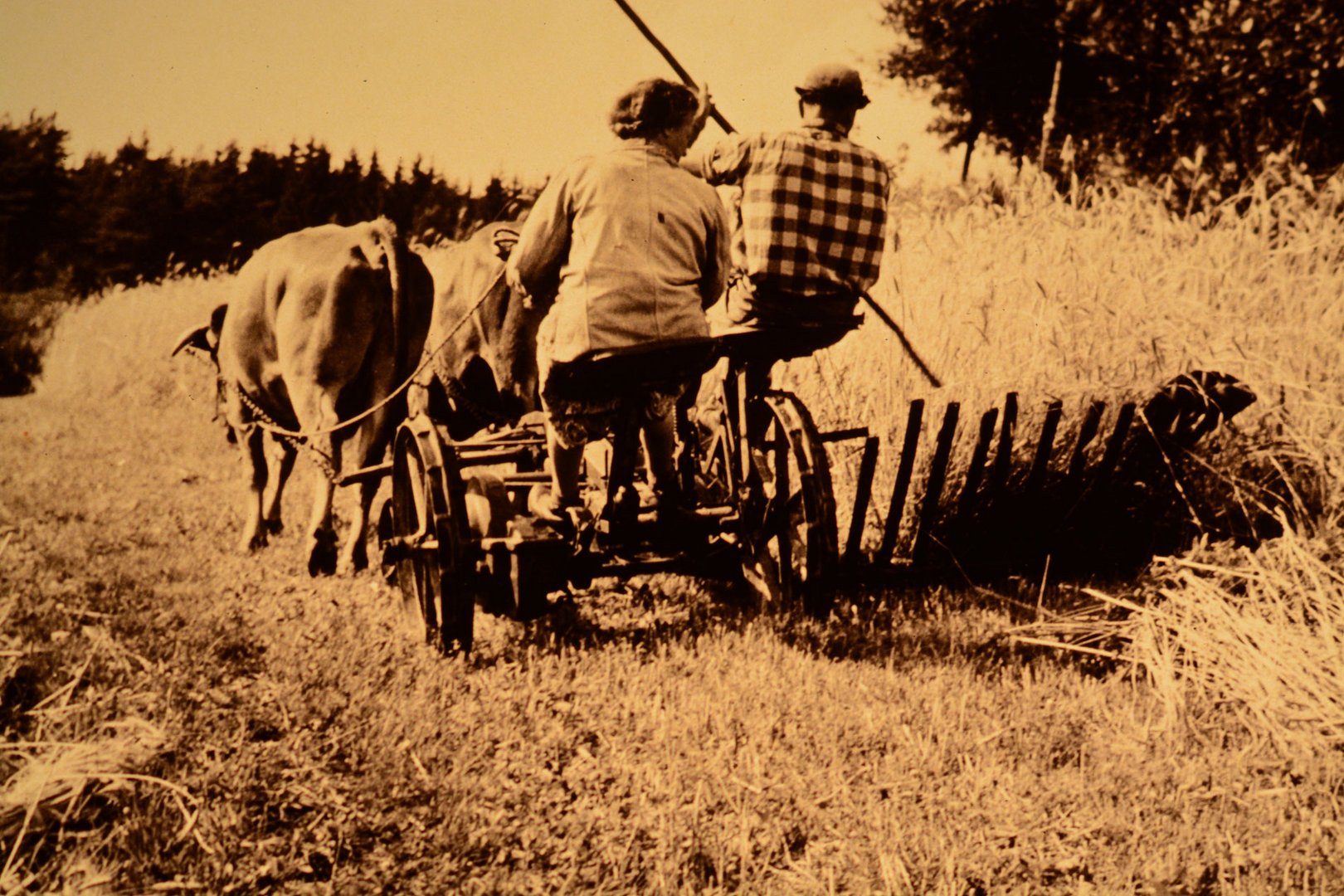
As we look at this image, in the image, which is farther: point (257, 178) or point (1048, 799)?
point (257, 178)

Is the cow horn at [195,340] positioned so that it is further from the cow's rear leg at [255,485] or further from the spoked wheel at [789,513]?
the spoked wheel at [789,513]

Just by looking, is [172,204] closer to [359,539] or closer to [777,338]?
[359,539]

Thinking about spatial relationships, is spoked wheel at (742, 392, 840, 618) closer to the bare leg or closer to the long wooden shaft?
the bare leg

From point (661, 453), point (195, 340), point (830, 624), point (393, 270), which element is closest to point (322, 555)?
point (393, 270)

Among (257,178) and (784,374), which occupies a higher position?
(257,178)

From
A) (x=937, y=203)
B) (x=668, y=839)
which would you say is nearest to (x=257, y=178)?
(x=937, y=203)

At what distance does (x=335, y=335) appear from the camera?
206 inches

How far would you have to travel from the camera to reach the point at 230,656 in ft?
12.9

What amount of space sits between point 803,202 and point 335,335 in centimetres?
260

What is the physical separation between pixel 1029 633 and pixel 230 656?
3276 millimetres

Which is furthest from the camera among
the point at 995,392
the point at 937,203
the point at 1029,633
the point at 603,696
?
the point at 937,203

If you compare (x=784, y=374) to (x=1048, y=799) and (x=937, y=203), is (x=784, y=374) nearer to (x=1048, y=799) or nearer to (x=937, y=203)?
(x=937, y=203)

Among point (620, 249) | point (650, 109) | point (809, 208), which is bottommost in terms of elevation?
point (620, 249)

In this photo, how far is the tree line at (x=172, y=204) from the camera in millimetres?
4258
